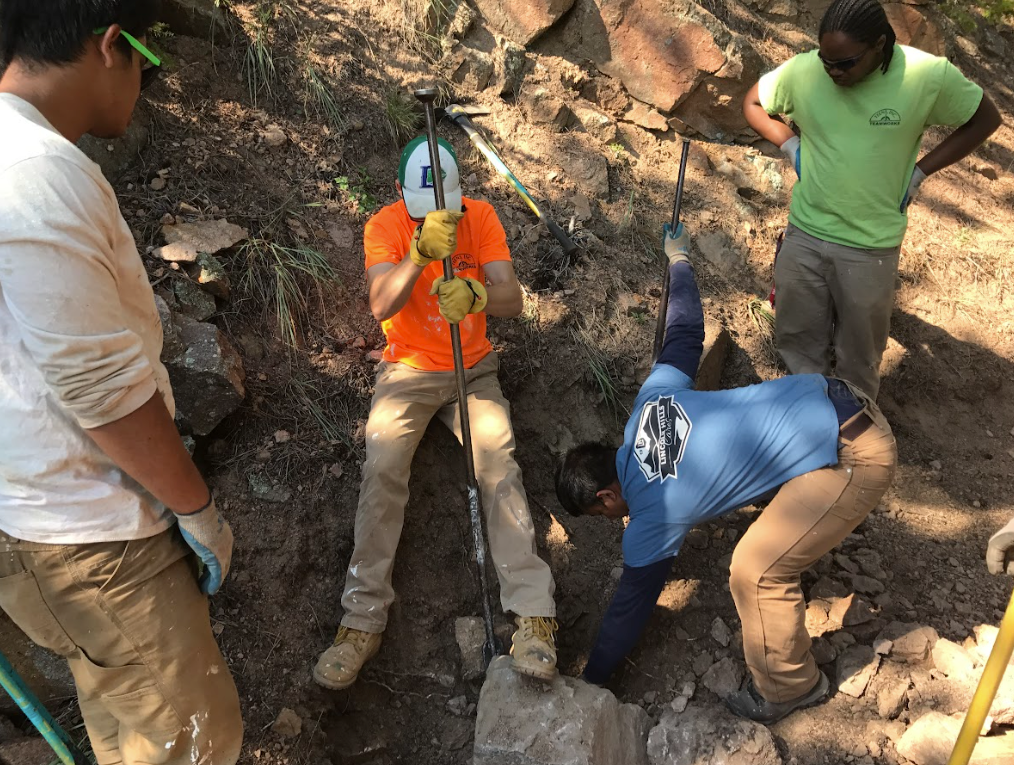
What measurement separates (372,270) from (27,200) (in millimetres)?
1623

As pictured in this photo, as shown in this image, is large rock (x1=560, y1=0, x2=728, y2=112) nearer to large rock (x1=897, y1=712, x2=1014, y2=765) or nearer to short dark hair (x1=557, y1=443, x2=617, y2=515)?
short dark hair (x1=557, y1=443, x2=617, y2=515)

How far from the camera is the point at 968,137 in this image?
307 cm

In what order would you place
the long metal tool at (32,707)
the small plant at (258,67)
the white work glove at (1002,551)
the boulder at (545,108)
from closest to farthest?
the white work glove at (1002,551)
the long metal tool at (32,707)
the small plant at (258,67)
the boulder at (545,108)

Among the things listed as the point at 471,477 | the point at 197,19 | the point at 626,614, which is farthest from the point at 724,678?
the point at 197,19

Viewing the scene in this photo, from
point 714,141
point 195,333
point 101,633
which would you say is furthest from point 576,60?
point 101,633

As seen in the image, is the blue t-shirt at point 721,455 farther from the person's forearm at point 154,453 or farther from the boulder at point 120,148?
the boulder at point 120,148

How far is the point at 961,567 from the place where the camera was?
10.5ft

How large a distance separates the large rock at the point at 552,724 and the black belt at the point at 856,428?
1.19 m

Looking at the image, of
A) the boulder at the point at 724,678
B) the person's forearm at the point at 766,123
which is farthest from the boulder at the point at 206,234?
the boulder at the point at 724,678

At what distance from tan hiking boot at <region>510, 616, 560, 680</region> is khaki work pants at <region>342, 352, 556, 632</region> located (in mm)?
42

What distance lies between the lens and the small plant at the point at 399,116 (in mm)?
4047

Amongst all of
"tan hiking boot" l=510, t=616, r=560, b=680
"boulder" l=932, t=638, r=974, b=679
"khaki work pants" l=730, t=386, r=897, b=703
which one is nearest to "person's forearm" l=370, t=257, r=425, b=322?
"tan hiking boot" l=510, t=616, r=560, b=680

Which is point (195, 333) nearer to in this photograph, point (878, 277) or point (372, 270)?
point (372, 270)

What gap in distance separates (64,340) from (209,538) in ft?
1.91
